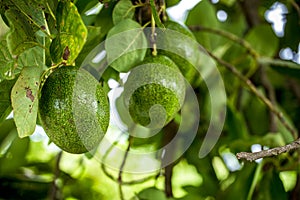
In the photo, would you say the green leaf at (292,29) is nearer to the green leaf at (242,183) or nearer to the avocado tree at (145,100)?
the avocado tree at (145,100)

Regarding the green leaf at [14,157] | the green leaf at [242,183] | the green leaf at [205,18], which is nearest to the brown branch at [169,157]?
the green leaf at [242,183]

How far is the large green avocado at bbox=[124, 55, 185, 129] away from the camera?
111cm

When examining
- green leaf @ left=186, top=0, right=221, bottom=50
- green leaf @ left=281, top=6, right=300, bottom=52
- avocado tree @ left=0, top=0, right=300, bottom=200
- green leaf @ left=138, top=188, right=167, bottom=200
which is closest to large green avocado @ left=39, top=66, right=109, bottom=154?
avocado tree @ left=0, top=0, right=300, bottom=200

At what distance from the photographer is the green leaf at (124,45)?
3.53ft

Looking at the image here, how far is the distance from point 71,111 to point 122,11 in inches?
10.4

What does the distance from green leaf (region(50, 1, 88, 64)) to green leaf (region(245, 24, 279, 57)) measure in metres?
1.07

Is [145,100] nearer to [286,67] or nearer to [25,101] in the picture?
[25,101]

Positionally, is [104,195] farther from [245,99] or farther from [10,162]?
[245,99]

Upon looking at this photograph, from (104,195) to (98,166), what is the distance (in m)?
0.10

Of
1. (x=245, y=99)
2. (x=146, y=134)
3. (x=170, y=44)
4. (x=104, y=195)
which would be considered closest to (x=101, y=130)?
(x=170, y=44)

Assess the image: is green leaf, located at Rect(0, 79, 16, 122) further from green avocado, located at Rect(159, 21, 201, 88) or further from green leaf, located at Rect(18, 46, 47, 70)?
green avocado, located at Rect(159, 21, 201, 88)

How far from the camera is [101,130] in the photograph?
0.99 m

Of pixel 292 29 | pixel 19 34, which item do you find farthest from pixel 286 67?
pixel 19 34

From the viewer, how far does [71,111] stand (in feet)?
3.16
